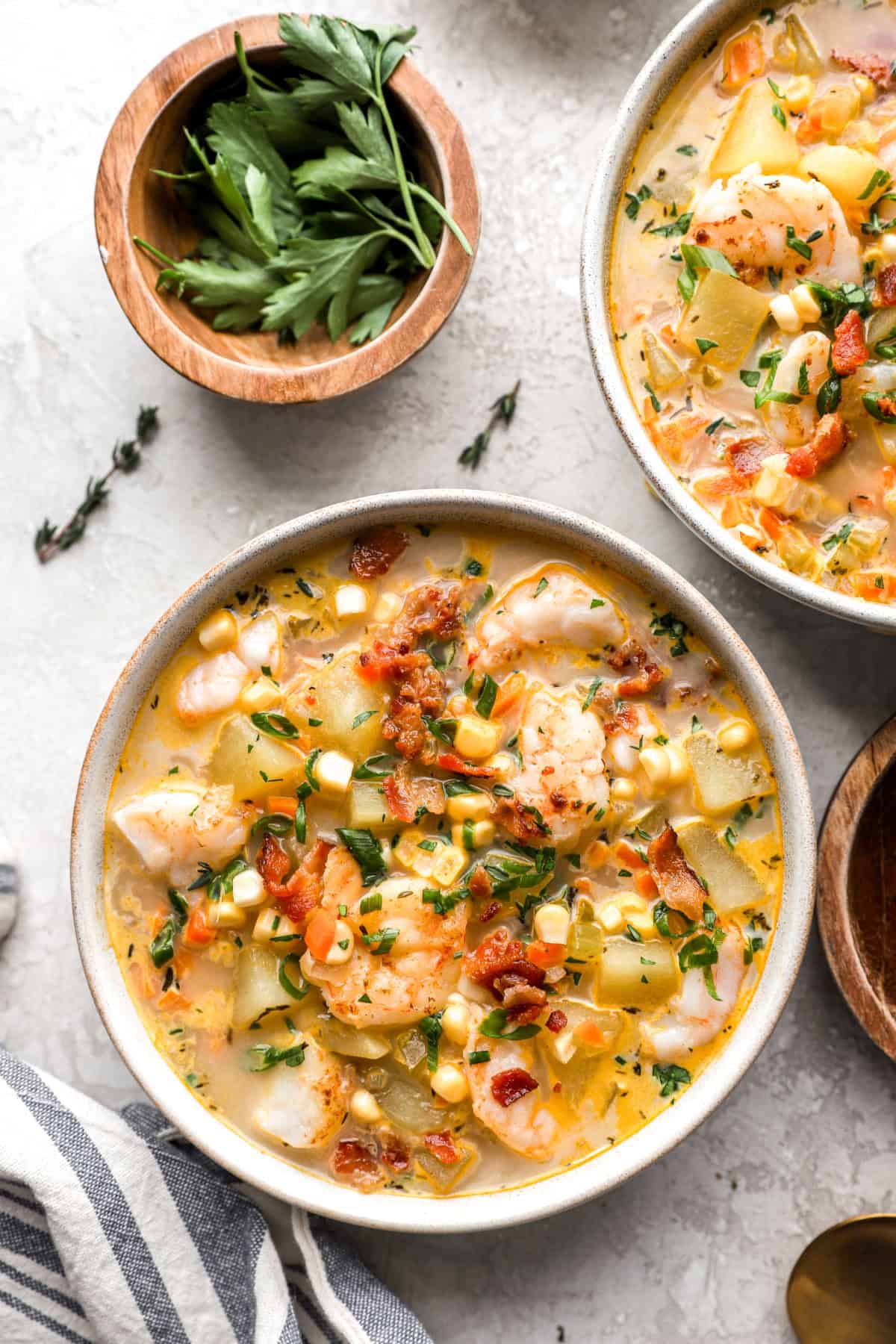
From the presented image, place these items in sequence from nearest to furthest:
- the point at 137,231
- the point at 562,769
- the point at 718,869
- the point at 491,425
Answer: the point at 562,769
the point at 718,869
the point at 137,231
the point at 491,425

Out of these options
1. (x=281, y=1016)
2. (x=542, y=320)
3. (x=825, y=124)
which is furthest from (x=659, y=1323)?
(x=825, y=124)

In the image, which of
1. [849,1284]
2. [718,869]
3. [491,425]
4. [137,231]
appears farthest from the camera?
[491,425]

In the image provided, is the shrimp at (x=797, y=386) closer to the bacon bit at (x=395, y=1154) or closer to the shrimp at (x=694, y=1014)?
the shrimp at (x=694, y=1014)

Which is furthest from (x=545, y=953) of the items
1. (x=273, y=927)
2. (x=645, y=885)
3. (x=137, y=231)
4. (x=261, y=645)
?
(x=137, y=231)

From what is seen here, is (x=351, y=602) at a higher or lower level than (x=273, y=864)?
higher

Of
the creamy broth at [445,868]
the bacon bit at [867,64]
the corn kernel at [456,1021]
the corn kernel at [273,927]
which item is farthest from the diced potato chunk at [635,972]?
the bacon bit at [867,64]

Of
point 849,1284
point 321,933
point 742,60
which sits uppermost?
point 742,60

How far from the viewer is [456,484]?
11.3 feet

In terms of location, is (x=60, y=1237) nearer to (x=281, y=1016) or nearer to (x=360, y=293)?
(x=281, y=1016)

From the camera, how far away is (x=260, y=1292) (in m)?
3.15

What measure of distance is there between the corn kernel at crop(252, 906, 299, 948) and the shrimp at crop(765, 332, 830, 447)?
1735mm

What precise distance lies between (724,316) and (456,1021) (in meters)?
1.86

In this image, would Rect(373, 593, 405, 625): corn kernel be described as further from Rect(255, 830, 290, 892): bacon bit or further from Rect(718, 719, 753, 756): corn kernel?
Rect(718, 719, 753, 756): corn kernel

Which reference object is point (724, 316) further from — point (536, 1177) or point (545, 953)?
point (536, 1177)
